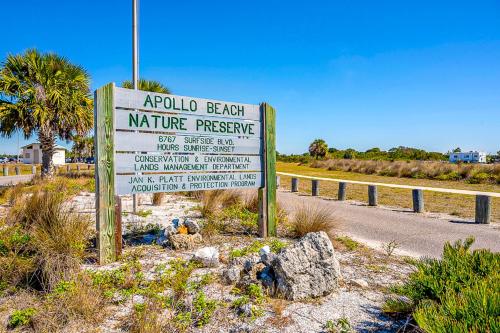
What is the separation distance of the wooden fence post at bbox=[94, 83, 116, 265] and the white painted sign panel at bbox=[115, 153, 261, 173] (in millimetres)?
189

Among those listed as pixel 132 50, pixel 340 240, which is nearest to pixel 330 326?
pixel 340 240

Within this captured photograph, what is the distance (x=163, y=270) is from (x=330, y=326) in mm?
2216

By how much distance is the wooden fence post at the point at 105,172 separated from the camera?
4.81 meters

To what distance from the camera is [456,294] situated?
9.65ft

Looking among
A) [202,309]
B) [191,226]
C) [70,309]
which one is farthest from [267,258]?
[191,226]

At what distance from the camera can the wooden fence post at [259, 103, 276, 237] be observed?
6.58 meters

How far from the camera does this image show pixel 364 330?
3.00m

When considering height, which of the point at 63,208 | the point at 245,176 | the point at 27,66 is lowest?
the point at 63,208

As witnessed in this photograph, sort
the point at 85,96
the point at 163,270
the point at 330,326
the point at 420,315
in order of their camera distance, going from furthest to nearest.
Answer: the point at 85,96 < the point at 163,270 < the point at 330,326 < the point at 420,315

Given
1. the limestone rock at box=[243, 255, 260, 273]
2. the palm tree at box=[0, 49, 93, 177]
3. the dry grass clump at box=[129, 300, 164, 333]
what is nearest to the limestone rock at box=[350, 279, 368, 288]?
the limestone rock at box=[243, 255, 260, 273]

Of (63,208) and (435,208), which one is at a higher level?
(63,208)


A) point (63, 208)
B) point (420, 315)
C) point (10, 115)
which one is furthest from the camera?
point (10, 115)

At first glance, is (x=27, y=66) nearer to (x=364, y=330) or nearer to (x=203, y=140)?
(x=203, y=140)

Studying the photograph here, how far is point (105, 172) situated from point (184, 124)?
58.7 inches
